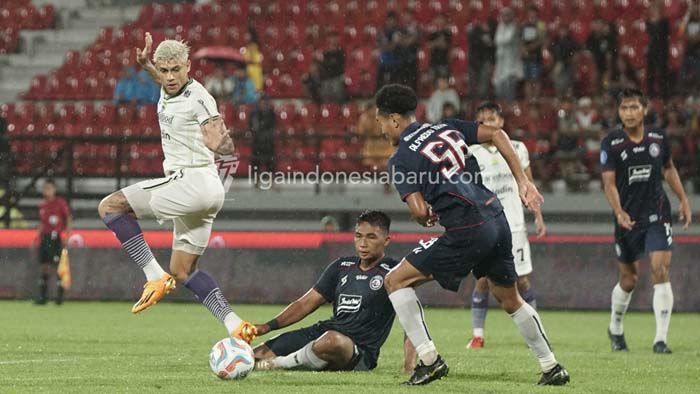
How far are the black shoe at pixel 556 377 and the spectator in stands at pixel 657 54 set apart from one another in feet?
42.2

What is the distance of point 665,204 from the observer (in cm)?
1221

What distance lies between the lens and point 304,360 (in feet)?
30.5

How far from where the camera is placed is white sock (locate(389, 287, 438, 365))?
8391 mm

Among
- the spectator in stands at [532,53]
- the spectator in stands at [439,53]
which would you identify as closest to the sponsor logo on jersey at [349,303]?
the spectator in stands at [439,53]

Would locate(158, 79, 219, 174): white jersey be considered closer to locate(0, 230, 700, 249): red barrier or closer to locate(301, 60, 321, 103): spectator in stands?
locate(0, 230, 700, 249): red barrier

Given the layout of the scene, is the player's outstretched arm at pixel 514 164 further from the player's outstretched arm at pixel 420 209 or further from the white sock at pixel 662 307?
the white sock at pixel 662 307

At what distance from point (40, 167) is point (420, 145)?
14179 mm

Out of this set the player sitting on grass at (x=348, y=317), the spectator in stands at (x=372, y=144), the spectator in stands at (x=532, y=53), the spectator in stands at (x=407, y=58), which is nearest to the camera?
the player sitting on grass at (x=348, y=317)

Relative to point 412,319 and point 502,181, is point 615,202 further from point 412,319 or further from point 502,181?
point 412,319

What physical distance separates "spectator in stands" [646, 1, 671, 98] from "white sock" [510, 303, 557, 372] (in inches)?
504

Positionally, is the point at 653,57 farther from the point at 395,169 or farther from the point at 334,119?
the point at 395,169

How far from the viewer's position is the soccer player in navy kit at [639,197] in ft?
39.7

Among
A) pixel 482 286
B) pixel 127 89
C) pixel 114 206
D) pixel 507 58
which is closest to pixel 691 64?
pixel 507 58

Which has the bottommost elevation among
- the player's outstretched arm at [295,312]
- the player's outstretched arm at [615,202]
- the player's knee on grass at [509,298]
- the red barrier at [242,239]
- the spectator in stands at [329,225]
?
the red barrier at [242,239]
